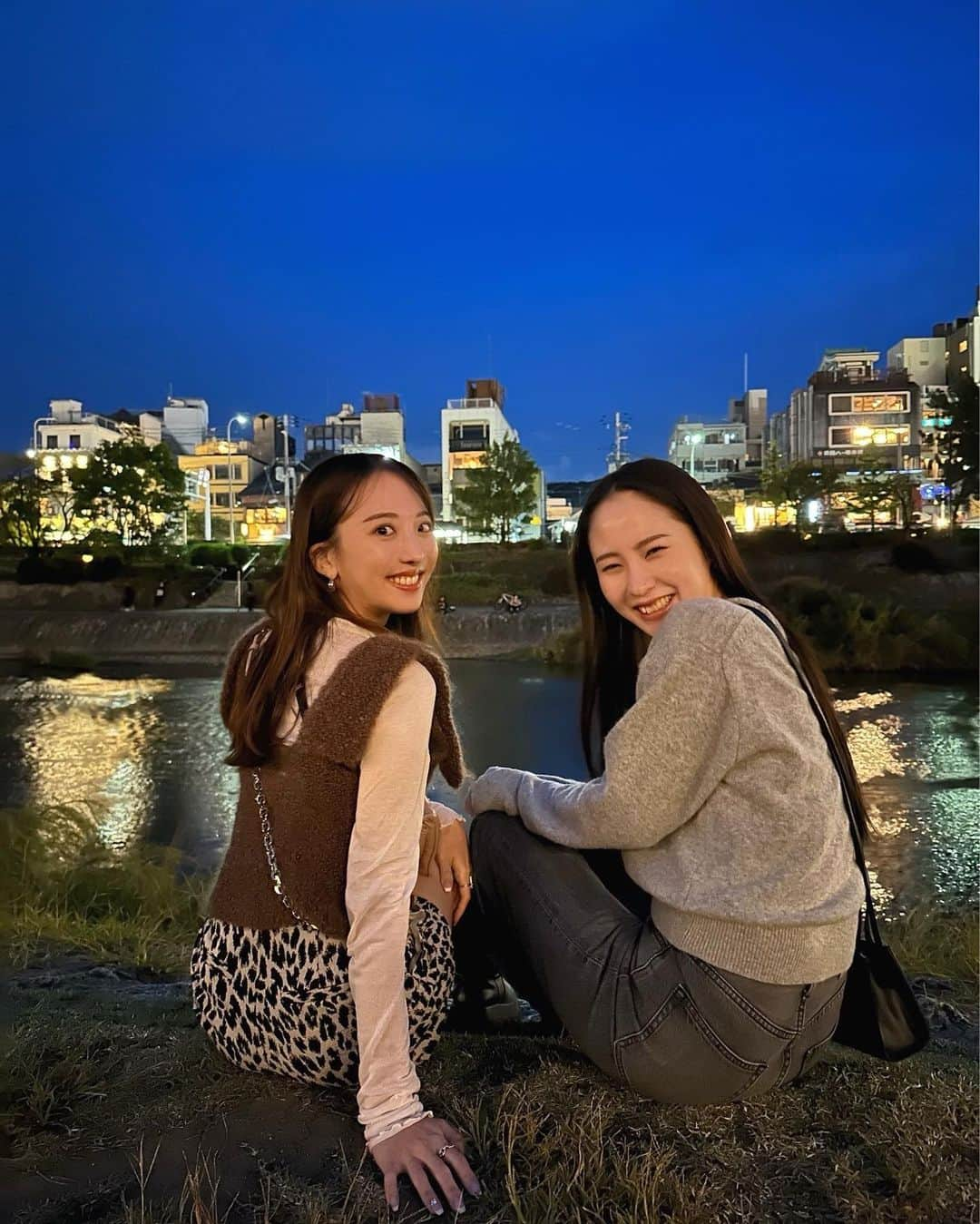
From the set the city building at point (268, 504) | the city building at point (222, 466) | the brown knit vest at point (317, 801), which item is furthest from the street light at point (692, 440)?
the brown knit vest at point (317, 801)

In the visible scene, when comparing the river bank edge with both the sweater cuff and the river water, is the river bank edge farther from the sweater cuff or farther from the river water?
the sweater cuff

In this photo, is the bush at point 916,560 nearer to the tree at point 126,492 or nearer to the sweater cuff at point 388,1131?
the tree at point 126,492

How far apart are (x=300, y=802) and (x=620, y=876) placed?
0.70m

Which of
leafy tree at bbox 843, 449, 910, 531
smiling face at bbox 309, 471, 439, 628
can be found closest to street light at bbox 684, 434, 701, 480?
leafy tree at bbox 843, 449, 910, 531

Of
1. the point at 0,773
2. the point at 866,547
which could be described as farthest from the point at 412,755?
the point at 866,547

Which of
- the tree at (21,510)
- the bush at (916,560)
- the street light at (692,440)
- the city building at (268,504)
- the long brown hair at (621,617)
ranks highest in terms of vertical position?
the street light at (692,440)

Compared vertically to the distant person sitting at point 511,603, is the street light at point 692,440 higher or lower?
higher

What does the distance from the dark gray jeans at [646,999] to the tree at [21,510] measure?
102ft

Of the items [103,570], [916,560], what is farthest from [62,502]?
[916,560]

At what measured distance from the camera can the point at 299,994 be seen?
1604 millimetres

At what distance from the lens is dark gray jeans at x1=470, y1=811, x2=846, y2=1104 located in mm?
1450

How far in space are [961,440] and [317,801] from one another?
106 feet

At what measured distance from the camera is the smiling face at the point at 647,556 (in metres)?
1.73

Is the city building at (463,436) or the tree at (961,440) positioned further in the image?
the city building at (463,436)
